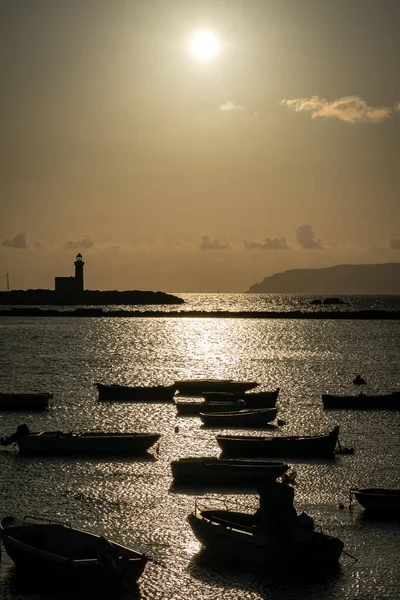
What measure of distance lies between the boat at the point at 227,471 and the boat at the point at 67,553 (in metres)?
11.0

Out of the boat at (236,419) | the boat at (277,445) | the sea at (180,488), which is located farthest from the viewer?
the boat at (236,419)

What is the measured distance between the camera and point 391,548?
27953mm

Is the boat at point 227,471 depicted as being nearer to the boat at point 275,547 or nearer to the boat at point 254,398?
the boat at point 275,547

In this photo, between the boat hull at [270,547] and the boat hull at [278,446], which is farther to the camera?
the boat hull at [278,446]

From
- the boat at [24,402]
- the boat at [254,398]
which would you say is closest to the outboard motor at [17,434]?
the boat at [24,402]

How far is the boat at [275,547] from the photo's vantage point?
24797 mm

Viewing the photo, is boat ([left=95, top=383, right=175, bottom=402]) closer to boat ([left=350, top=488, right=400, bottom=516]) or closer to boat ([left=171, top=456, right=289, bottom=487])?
boat ([left=171, top=456, right=289, bottom=487])

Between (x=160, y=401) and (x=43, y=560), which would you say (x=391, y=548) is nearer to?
(x=43, y=560)

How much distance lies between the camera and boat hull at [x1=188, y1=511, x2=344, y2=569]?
2480 cm

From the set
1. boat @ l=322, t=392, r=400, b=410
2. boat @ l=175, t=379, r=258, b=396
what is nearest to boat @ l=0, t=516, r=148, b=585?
boat @ l=322, t=392, r=400, b=410

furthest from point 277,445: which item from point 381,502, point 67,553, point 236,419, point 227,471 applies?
point 67,553

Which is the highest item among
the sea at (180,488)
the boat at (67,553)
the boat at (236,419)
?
the boat at (67,553)

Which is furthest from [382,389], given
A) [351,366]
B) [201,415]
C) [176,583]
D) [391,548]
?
→ [176,583]

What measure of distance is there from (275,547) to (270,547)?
0.48 ft
